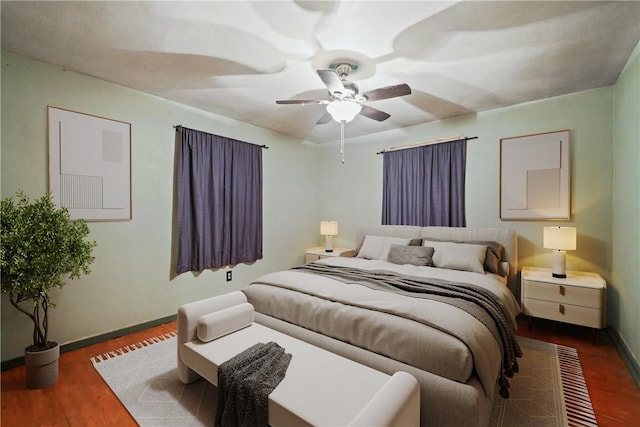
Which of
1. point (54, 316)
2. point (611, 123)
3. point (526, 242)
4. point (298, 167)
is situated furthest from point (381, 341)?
point (298, 167)

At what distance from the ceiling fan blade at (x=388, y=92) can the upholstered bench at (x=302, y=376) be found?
6.46 ft

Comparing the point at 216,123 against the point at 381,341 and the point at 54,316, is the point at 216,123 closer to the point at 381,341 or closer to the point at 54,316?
the point at 54,316

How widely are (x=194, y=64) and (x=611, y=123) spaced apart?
13.8 feet

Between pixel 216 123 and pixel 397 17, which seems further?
pixel 216 123

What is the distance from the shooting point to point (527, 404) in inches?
75.2

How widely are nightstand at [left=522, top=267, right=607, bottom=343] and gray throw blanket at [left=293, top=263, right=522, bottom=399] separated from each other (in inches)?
32.5

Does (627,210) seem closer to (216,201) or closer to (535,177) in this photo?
(535,177)

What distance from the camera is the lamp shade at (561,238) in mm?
2850

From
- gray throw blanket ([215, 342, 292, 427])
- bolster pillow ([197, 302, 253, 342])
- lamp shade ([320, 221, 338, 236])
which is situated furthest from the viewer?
lamp shade ([320, 221, 338, 236])

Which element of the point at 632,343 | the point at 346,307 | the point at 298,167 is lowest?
the point at 632,343

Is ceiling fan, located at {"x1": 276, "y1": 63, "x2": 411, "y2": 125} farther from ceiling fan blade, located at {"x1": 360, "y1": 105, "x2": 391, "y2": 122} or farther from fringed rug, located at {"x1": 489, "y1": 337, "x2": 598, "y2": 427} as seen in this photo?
fringed rug, located at {"x1": 489, "y1": 337, "x2": 598, "y2": 427}

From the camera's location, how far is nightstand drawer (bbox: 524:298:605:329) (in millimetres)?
2637

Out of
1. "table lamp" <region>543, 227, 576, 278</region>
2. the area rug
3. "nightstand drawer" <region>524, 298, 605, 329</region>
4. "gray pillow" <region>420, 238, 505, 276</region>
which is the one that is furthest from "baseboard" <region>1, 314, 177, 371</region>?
"table lamp" <region>543, 227, 576, 278</region>

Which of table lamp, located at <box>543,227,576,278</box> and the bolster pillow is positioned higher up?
table lamp, located at <box>543,227,576,278</box>
